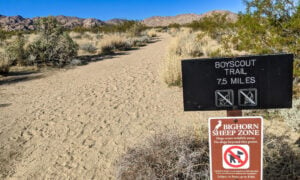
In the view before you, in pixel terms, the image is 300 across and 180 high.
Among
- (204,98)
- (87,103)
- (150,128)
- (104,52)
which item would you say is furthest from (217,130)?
(104,52)

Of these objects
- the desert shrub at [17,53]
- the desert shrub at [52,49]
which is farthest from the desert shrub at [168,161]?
the desert shrub at [17,53]

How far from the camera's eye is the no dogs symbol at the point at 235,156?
2.10 m

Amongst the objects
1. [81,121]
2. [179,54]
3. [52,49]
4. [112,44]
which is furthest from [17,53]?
[81,121]

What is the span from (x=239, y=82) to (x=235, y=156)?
593 mm

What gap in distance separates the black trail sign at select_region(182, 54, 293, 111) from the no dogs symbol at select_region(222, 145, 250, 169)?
32 cm

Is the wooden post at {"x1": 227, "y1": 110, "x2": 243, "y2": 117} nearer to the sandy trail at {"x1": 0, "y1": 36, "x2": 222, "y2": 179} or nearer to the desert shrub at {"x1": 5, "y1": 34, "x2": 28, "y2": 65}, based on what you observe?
the sandy trail at {"x1": 0, "y1": 36, "x2": 222, "y2": 179}

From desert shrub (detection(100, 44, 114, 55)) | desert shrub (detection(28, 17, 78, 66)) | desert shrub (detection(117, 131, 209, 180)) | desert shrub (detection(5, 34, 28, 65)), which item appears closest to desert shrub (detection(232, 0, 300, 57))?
desert shrub (detection(117, 131, 209, 180))

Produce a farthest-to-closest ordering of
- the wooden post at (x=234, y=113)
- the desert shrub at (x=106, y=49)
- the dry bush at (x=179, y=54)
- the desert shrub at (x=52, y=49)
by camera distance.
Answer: the desert shrub at (x=106, y=49) < the desert shrub at (x=52, y=49) < the dry bush at (x=179, y=54) < the wooden post at (x=234, y=113)

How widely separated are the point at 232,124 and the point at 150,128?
2831mm

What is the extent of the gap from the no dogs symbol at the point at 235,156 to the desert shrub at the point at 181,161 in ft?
1.85

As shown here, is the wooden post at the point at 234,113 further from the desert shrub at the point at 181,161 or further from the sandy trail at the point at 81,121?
the sandy trail at the point at 81,121

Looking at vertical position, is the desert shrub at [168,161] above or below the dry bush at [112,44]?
below

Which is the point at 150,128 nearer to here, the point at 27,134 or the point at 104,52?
the point at 27,134

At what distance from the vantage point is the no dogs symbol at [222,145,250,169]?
2.10 metres
